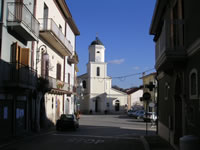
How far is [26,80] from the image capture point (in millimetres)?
16422

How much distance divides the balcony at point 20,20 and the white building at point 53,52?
3059 millimetres

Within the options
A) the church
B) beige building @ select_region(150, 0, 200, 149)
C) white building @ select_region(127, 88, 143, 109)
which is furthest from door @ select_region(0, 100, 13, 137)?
white building @ select_region(127, 88, 143, 109)

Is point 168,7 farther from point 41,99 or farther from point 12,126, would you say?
point 41,99

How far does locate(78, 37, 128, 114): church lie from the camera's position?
219 feet

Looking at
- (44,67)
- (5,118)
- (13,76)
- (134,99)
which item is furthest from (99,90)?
(5,118)

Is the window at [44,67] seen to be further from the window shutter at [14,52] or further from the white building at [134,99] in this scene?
the white building at [134,99]

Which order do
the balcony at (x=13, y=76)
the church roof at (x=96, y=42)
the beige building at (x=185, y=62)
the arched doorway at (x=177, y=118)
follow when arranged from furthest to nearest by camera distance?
the church roof at (x=96, y=42)
the balcony at (x=13, y=76)
the arched doorway at (x=177, y=118)
the beige building at (x=185, y=62)

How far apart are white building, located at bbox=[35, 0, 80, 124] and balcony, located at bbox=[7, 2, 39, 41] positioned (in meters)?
3.06

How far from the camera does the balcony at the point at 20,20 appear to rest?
14953 millimetres

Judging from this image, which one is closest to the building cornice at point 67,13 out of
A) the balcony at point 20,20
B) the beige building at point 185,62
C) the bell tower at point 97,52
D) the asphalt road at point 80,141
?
the balcony at point 20,20

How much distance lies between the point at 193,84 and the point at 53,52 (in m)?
18.2

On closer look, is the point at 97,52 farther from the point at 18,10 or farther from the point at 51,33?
the point at 18,10

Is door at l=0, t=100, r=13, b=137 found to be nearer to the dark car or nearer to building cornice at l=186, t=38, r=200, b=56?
the dark car

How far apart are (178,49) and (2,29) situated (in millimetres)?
9299
